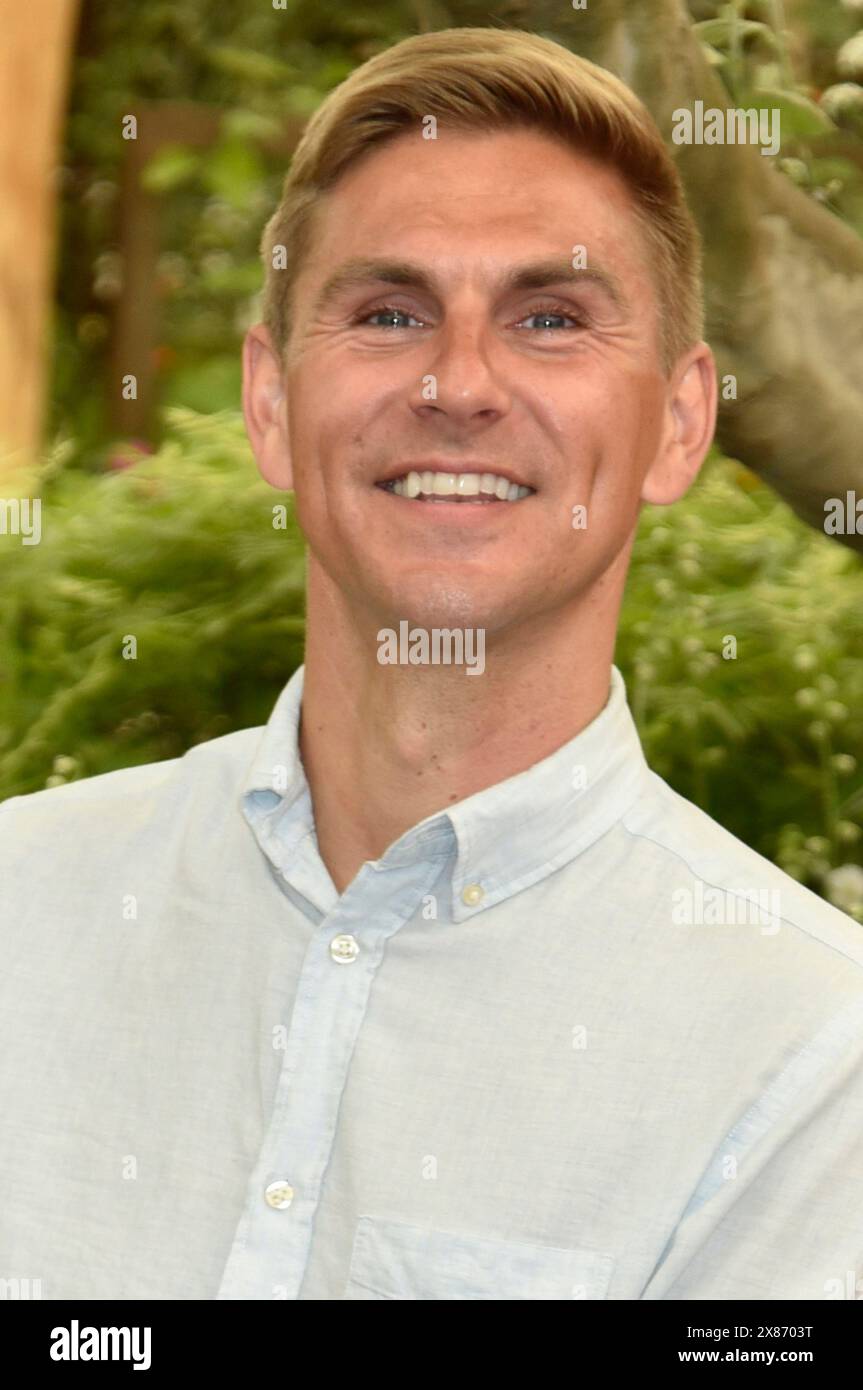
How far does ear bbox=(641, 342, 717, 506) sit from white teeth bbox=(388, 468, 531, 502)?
0.50 feet

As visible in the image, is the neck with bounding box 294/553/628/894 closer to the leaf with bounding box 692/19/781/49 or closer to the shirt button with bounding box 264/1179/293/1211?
the shirt button with bounding box 264/1179/293/1211

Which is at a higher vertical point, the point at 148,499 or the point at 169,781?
the point at 148,499

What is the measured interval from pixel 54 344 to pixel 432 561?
193cm

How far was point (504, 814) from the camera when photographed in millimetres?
1242

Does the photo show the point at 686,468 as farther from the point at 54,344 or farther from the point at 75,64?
the point at 75,64

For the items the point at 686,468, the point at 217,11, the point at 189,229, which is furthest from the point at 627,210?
the point at 217,11

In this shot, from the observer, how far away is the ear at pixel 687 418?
139 cm

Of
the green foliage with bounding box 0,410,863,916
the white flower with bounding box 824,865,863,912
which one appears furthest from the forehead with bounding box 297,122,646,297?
the white flower with bounding box 824,865,863,912

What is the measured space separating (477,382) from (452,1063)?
48 centimetres

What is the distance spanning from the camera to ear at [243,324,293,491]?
56.1 inches

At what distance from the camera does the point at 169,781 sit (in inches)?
56.2

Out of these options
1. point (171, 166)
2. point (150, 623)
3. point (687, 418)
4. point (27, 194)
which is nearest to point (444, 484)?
point (687, 418)

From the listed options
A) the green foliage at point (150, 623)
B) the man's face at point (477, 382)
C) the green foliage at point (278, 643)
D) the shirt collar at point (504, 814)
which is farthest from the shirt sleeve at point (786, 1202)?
the green foliage at point (150, 623)

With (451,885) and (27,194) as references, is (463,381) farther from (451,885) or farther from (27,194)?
(27,194)
